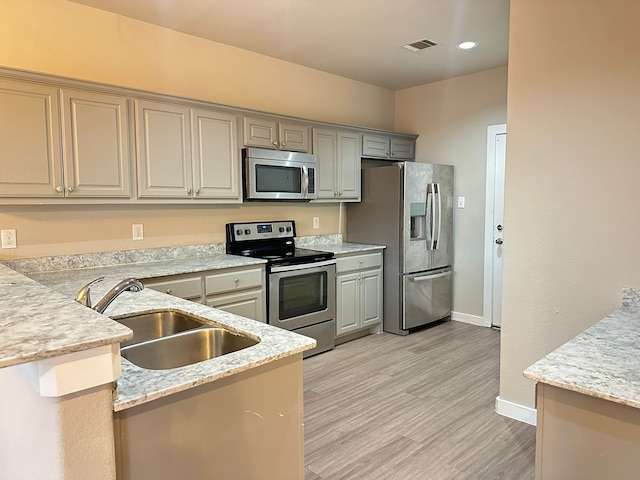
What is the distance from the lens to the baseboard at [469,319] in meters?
4.70

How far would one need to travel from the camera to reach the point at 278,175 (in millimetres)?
3756

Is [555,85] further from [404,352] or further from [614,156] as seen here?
[404,352]

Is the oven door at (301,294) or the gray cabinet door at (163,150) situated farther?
the oven door at (301,294)

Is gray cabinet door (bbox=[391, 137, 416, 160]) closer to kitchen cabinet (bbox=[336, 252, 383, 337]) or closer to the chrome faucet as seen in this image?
kitchen cabinet (bbox=[336, 252, 383, 337])

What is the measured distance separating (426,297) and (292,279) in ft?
5.36

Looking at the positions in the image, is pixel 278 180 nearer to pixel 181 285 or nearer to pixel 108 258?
pixel 181 285

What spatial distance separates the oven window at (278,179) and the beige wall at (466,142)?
1878mm

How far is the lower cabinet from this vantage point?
2.91 m

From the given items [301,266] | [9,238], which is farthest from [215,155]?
[9,238]

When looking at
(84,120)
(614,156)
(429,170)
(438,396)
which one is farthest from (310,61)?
(438,396)

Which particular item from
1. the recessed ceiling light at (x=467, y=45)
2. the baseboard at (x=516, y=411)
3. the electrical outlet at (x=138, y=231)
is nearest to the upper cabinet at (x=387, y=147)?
the recessed ceiling light at (x=467, y=45)

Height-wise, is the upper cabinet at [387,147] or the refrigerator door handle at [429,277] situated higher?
the upper cabinet at [387,147]

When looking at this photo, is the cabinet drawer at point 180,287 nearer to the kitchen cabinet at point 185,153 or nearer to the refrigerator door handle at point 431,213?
the kitchen cabinet at point 185,153

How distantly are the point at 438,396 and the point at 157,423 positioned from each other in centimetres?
238
